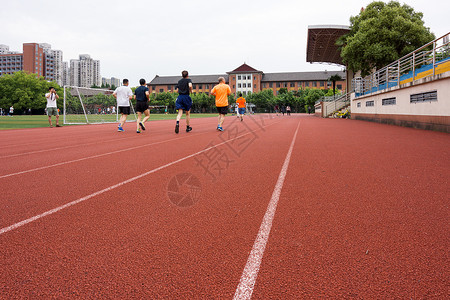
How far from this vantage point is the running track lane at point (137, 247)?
175 centimetres

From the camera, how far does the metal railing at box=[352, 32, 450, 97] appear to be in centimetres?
1152

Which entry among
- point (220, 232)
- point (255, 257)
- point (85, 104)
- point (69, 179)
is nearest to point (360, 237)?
point (255, 257)

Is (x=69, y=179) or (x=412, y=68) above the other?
(x=412, y=68)

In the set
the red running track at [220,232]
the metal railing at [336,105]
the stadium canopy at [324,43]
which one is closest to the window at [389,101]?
the red running track at [220,232]

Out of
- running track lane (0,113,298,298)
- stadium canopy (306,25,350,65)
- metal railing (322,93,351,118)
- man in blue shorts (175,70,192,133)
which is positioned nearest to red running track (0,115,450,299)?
running track lane (0,113,298,298)

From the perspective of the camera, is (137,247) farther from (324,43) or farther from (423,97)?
(324,43)

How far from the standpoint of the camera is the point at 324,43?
127ft

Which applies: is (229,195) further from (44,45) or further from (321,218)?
(44,45)

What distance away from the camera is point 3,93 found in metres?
72.5

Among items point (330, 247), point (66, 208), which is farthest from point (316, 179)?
point (66, 208)

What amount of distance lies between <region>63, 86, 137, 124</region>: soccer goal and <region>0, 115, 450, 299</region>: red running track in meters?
16.8

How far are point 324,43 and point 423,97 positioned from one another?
95.1 feet

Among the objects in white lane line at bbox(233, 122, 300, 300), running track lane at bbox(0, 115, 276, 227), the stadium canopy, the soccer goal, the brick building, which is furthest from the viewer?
the brick building

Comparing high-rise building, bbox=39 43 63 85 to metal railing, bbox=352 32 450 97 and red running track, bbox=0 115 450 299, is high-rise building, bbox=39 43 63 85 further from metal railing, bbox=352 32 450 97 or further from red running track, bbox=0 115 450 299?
red running track, bbox=0 115 450 299
